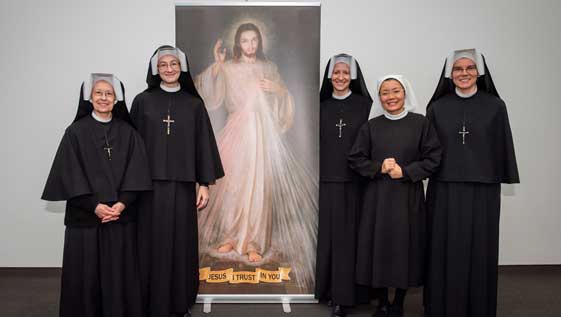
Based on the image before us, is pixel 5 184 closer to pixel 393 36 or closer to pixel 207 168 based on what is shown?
pixel 207 168

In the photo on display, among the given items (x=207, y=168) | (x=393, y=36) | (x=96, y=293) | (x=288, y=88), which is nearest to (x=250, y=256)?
(x=207, y=168)

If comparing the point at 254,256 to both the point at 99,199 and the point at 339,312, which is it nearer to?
the point at 339,312

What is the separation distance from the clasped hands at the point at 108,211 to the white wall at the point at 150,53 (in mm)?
2111

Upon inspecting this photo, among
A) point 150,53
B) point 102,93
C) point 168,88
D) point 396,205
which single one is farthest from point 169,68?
point 396,205

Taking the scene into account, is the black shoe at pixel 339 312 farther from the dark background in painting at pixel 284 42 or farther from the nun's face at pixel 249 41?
the nun's face at pixel 249 41

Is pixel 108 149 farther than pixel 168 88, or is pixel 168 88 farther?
pixel 168 88

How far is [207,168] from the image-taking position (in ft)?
12.0

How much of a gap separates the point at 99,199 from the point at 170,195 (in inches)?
22.1

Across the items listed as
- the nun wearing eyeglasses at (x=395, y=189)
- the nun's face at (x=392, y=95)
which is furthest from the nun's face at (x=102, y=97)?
the nun's face at (x=392, y=95)

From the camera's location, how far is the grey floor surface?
155 inches

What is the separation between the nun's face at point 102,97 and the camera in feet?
10.7

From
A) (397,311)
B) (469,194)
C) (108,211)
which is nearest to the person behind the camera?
(108,211)

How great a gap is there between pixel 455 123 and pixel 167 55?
7.90ft

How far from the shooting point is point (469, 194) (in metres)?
3.42
